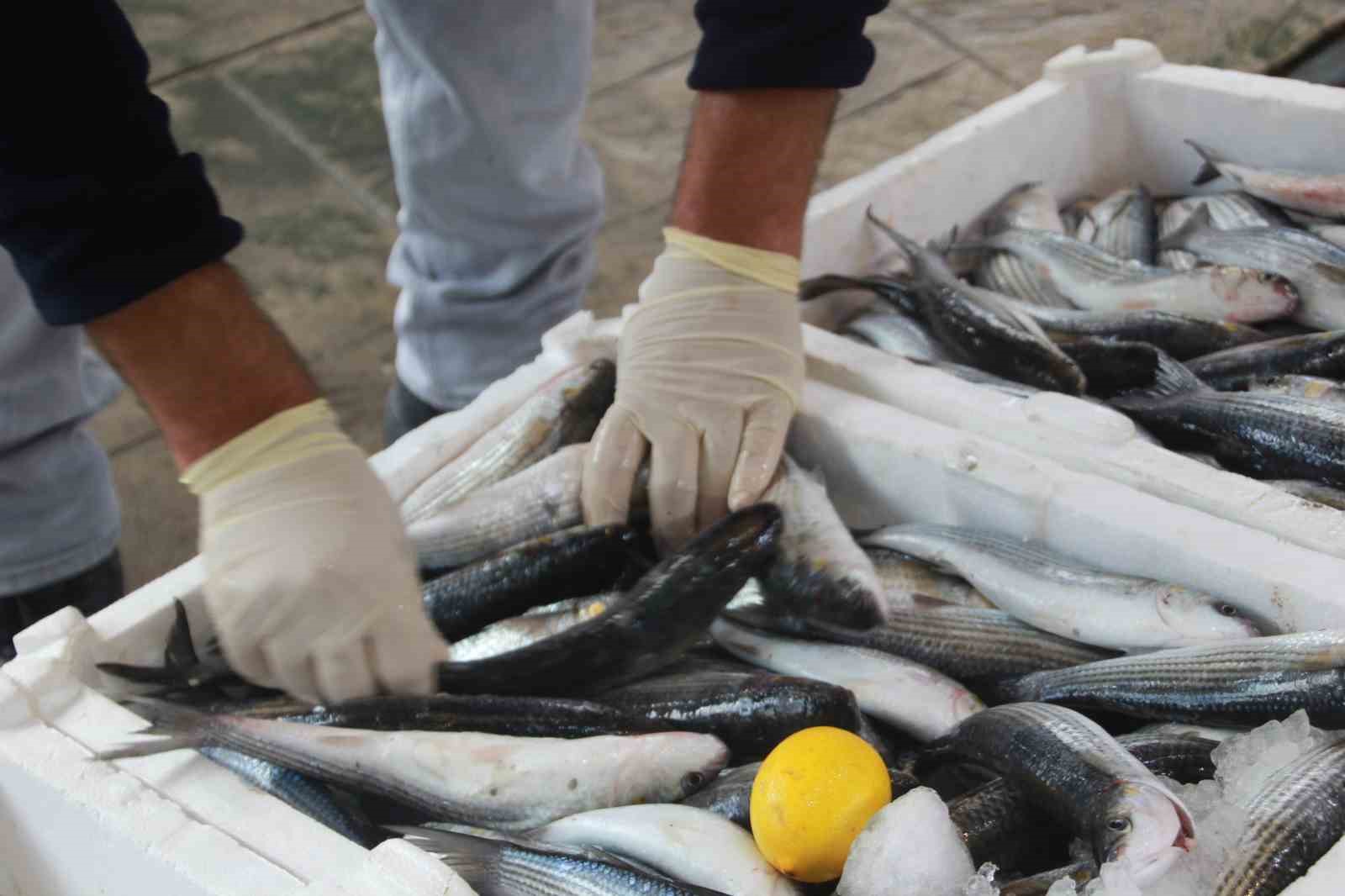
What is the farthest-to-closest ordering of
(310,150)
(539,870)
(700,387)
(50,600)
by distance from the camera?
1. (310,150)
2. (50,600)
3. (700,387)
4. (539,870)

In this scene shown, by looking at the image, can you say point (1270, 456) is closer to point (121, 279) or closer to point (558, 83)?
point (121, 279)

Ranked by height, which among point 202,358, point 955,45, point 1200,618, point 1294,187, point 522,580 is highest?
point 202,358

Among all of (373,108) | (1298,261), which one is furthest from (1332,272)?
(373,108)

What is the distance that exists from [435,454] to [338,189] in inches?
117

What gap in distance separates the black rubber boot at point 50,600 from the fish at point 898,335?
5.29 feet

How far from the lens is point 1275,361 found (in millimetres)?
2059

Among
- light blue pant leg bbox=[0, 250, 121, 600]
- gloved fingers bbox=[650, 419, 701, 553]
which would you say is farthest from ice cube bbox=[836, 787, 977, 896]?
light blue pant leg bbox=[0, 250, 121, 600]

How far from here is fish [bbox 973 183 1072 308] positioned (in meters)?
2.48

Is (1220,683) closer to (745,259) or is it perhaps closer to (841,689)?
(841,689)

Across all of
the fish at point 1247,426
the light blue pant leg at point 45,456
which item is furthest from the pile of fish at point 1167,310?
the light blue pant leg at point 45,456

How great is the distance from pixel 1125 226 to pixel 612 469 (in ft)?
4.33

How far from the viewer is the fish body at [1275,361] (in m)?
2.02

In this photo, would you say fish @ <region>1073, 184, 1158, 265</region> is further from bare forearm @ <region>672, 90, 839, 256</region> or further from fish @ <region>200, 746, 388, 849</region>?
fish @ <region>200, 746, 388, 849</region>

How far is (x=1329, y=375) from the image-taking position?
202 cm
